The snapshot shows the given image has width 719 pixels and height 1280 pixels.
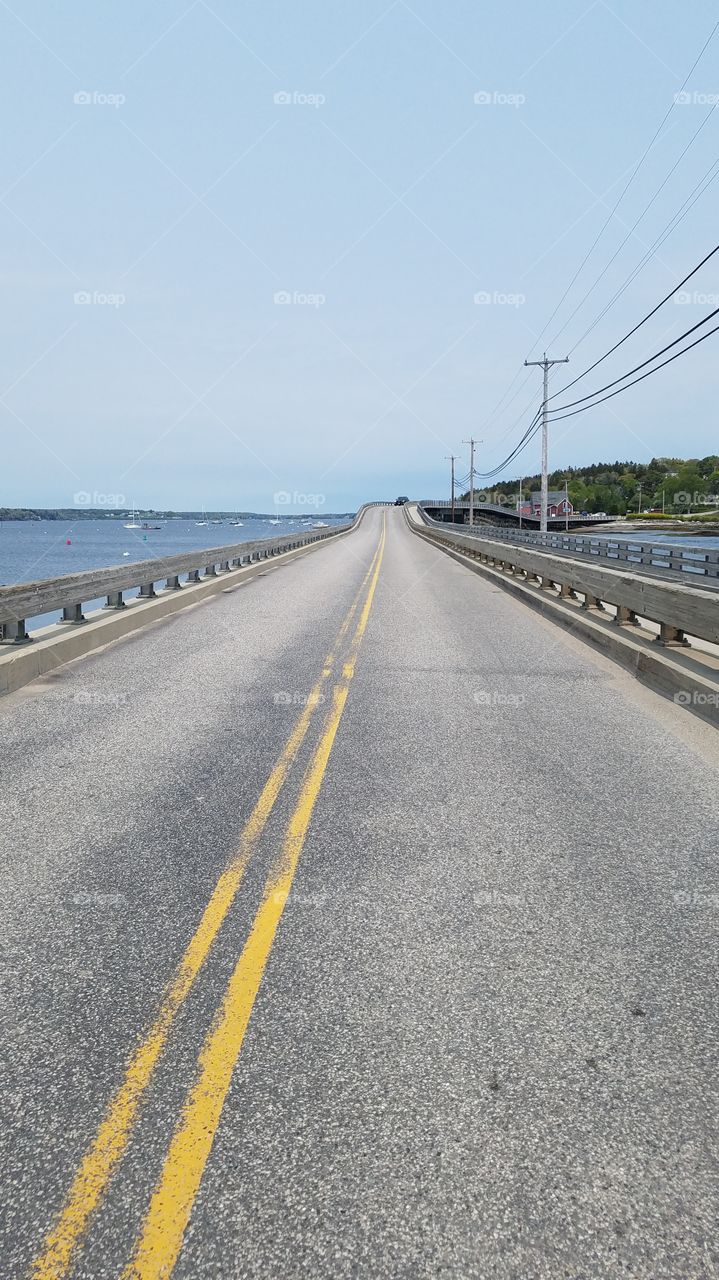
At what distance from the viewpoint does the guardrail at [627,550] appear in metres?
20.7

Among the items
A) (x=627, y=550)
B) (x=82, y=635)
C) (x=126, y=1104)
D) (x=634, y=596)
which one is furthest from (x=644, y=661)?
(x=627, y=550)

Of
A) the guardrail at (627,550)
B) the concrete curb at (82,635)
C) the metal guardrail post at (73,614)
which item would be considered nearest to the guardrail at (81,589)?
the metal guardrail post at (73,614)

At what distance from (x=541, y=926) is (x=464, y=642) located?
8.56 m

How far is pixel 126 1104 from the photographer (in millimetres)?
2527

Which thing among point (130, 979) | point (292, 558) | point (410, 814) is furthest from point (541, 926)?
point (292, 558)

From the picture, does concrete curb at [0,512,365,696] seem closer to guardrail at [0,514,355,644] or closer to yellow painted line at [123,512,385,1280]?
guardrail at [0,514,355,644]

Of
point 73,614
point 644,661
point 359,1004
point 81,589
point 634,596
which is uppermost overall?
point 81,589

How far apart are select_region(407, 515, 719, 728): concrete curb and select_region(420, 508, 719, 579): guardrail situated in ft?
21.9

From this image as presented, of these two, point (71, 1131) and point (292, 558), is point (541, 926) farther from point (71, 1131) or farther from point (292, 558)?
point (292, 558)

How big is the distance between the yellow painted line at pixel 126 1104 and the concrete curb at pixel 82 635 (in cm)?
514

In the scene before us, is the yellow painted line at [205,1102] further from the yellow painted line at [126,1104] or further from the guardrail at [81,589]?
the guardrail at [81,589]

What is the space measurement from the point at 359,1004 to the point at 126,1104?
3.05ft

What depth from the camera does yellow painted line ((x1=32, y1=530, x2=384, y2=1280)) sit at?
205 cm

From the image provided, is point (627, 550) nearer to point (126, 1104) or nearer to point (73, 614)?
point (73, 614)
